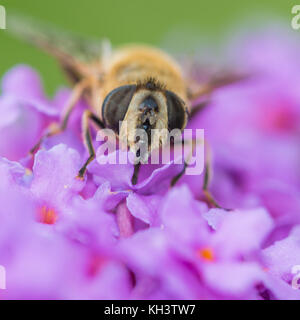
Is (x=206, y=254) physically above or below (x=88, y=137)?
below

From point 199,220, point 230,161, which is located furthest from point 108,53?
point 199,220

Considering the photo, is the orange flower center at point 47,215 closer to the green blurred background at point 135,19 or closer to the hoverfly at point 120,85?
the hoverfly at point 120,85

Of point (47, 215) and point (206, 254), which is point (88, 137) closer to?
point (47, 215)

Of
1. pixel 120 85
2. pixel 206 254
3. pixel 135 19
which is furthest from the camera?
pixel 135 19

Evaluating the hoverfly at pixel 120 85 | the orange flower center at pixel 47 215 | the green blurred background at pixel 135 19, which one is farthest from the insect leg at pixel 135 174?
the green blurred background at pixel 135 19

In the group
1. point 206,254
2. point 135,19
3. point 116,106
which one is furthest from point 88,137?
point 135,19

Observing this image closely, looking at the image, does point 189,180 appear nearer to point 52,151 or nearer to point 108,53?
point 52,151

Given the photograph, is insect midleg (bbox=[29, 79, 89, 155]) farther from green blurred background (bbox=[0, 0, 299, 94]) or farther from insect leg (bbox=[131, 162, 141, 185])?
green blurred background (bbox=[0, 0, 299, 94])
